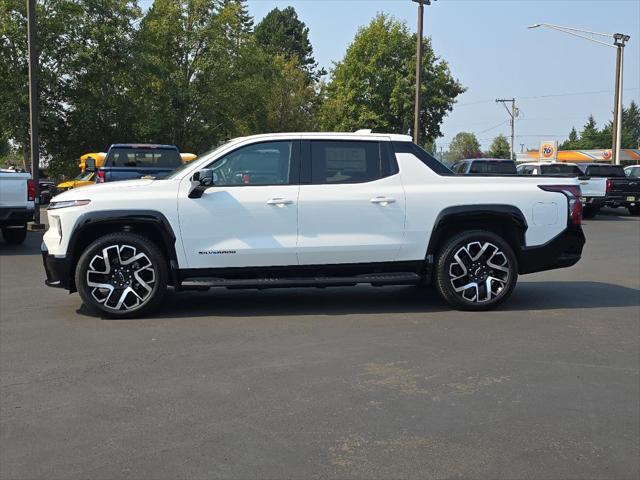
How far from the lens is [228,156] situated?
7246 mm

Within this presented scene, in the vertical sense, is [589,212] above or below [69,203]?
below

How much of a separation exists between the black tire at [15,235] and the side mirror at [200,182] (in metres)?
8.44

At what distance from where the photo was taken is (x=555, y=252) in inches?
301

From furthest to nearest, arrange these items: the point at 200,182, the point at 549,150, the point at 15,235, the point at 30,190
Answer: the point at 549,150 → the point at 15,235 → the point at 30,190 → the point at 200,182

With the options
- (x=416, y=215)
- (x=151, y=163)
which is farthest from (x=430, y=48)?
(x=416, y=215)

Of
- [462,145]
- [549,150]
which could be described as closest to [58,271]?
[549,150]

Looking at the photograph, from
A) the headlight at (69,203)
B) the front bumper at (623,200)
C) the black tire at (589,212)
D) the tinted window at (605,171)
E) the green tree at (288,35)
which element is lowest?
the black tire at (589,212)

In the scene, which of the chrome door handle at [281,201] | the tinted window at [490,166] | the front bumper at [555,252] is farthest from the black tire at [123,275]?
the tinted window at [490,166]

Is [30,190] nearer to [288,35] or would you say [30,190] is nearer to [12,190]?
[12,190]

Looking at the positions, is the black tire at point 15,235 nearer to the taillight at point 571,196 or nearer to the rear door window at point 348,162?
the rear door window at point 348,162

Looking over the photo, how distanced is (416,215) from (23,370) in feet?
13.0

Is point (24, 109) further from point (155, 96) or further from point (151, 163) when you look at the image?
point (151, 163)

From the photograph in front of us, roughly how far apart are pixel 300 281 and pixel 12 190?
26.0 ft

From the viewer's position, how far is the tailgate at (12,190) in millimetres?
→ 12805
